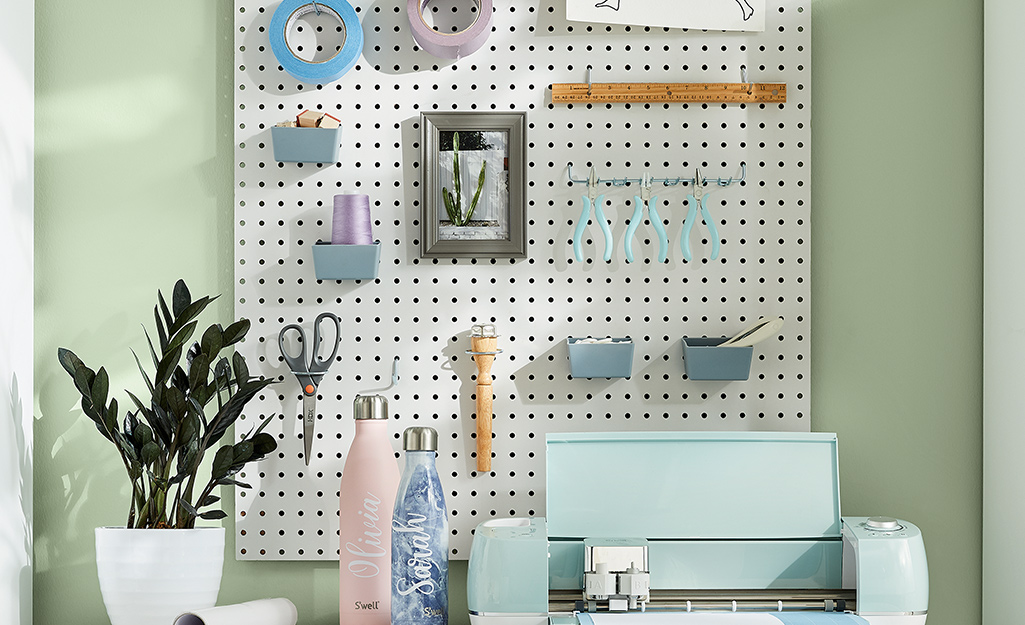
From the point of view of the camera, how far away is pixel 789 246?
1.33m

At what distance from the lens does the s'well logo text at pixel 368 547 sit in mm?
1178

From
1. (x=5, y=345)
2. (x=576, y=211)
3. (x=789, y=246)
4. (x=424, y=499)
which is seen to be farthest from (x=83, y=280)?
(x=789, y=246)

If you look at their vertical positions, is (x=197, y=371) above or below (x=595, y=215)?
below

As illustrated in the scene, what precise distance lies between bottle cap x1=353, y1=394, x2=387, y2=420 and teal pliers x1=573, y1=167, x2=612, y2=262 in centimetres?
40

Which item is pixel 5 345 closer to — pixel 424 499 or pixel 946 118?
pixel 424 499

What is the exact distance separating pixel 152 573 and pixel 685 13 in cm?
122

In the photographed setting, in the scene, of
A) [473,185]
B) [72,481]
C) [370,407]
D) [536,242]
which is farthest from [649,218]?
[72,481]

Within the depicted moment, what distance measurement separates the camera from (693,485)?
3.92 ft

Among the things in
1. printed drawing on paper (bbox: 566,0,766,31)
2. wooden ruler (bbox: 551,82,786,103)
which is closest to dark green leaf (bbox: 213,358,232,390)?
wooden ruler (bbox: 551,82,786,103)

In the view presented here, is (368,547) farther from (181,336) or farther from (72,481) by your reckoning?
(72,481)

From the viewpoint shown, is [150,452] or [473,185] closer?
[150,452]

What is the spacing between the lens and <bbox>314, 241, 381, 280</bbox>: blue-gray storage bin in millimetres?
1269

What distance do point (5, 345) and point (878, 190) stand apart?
1.47 metres

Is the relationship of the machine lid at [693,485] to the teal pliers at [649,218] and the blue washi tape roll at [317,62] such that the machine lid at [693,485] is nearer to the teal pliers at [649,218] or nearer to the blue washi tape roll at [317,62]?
the teal pliers at [649,218]
